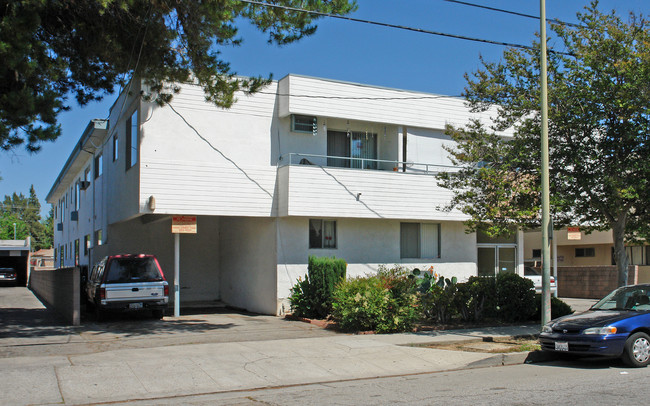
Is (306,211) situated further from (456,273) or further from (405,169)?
(456,273)

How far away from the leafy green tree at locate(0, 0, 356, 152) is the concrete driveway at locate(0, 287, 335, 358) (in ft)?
13.3

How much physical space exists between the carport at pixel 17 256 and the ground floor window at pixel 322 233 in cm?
3039

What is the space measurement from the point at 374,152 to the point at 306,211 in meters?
4.34

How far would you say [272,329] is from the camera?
1512cm

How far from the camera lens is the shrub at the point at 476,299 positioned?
614 inches

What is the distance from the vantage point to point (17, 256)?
43500mm

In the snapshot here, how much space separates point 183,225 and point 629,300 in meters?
11.5

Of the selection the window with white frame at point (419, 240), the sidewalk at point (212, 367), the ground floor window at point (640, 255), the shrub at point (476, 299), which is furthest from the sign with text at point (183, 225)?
the ground floor window at point (640, 255)

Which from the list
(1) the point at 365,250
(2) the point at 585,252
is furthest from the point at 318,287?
(2) the point at 585,252

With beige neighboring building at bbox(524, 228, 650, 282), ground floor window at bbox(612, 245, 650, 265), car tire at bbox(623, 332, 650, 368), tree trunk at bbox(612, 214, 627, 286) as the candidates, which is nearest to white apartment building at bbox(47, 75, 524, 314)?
tree trunk at bbox(612, 214, 627, 286)

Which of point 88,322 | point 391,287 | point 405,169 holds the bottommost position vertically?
point 88,322

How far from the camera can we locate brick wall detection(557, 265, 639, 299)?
26.0 meters

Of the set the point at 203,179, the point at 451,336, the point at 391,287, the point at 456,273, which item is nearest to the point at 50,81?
the point at 203,179

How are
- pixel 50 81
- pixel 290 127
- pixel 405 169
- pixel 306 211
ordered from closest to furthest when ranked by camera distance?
pixel 50 81, pixel 306 211, pixel 290 127, pixel 405 169
